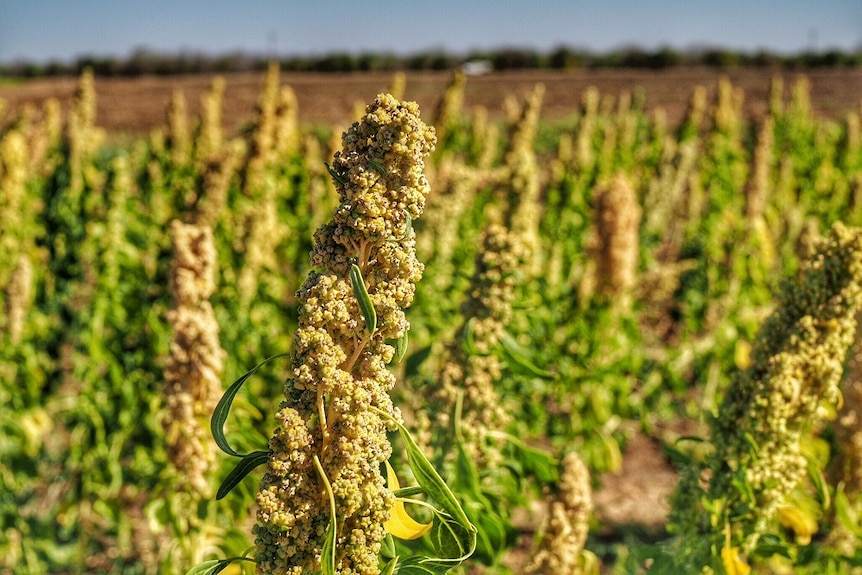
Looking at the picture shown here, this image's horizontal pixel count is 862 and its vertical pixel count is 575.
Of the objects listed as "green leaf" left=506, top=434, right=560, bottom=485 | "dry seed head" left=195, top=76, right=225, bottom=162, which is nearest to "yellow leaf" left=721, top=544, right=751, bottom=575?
"green leaf" left=506, top=434, right=560, bottom=485

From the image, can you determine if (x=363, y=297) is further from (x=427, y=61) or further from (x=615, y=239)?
(x=427, y=61)

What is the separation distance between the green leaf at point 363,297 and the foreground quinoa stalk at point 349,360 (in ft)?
0.23

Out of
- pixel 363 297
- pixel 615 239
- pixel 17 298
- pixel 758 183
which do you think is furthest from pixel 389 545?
pixel 758 183

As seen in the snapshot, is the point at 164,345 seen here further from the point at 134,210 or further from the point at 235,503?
the point at 134,210

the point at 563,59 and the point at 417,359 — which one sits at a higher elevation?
the point at 563,59

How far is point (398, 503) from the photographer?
1979 mm

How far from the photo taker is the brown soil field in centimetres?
2959

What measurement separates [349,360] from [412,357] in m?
1.40

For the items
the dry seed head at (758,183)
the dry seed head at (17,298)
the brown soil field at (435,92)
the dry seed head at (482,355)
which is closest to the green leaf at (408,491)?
the dry seed head at (482,355)

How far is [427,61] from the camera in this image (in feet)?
160

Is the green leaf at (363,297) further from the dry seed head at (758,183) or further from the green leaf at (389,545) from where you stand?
the dry seed head at (758,183)

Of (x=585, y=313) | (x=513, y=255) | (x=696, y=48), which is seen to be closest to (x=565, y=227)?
(x=585, y=313)

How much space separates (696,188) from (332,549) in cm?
882

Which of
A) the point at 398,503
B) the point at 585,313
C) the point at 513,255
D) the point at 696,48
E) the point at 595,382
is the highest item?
the point at 696,48
